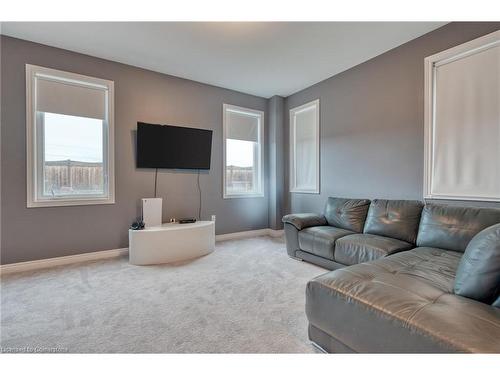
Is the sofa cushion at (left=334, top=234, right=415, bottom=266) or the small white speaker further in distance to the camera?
the small white speaker

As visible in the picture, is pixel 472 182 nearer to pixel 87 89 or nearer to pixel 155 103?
pixel 155 103

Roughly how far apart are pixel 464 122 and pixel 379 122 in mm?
921

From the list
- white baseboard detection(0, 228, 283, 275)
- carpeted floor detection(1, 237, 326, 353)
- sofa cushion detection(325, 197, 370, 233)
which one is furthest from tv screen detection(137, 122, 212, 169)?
sofa cushion detection(325, 197, 370, 233)

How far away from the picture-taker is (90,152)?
3.23m

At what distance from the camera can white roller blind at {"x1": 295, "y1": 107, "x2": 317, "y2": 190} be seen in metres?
4.20

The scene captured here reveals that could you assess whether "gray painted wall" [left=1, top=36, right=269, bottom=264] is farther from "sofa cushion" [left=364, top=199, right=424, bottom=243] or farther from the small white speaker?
"sofa cushion" [left=364, top=199, right=424, bottom=243]

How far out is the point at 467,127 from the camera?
239cm

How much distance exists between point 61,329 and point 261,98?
4.45 meters

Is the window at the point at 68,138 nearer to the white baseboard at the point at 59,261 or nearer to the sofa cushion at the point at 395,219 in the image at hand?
the white baseboard at the point at 59,261

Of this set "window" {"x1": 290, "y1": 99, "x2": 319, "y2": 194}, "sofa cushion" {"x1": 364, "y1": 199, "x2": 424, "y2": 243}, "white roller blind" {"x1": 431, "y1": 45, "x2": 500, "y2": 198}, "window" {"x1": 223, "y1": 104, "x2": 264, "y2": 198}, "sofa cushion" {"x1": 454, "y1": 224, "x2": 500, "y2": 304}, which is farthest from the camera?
"window" {"x1": 223, "y1": 104, "x2": 264, "y2": 198}

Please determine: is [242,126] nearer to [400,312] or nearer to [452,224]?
[452,224]

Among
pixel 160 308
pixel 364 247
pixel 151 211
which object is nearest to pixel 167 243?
pixel 151 211

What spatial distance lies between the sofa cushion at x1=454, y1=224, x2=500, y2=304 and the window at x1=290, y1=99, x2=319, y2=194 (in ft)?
9.38
